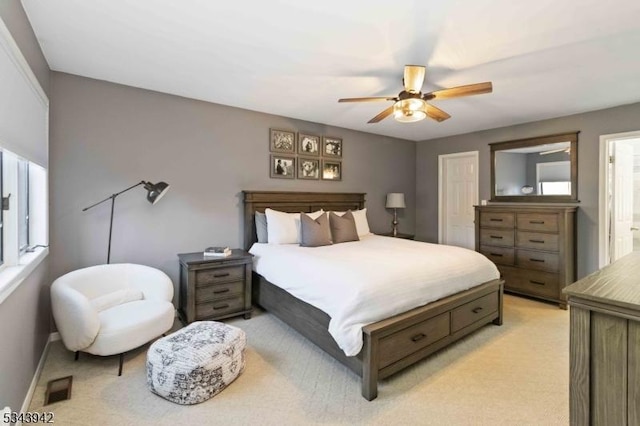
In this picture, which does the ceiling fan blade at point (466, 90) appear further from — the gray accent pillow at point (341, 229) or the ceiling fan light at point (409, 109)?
the gray accent pillow at point (341, 229)

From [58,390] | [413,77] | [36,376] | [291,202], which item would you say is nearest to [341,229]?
[291,202]

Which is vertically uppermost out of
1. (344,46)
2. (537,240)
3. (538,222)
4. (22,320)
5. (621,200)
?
(344,46)

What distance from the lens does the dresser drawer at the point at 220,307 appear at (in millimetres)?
3072

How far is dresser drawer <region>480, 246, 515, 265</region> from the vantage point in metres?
4.22

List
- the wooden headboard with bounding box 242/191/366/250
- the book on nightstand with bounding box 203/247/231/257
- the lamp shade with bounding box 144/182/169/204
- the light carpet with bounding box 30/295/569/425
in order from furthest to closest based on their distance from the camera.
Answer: the wooden headboard with bounding box 242/191/366/250, the book on nightstand with bounding box 203/247/231/257, the lamp shade with bounding box 144/182/169/204, the light carpet with bounding box 30/295/569/425

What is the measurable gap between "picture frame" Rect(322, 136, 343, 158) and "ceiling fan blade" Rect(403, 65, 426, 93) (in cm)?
220

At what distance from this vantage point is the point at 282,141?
4230 millimetres

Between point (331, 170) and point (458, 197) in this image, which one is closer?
point (331, 170)

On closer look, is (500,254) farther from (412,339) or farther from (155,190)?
(155,190)

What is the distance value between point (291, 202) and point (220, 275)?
1.45 m

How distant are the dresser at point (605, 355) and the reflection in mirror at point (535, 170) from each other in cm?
378

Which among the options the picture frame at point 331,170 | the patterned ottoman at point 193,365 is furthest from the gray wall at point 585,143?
the patterned ottoman at point 193,365

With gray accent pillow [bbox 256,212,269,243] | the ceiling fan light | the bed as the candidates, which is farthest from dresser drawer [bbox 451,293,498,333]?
gray accent pillow [bbox 256,212,269,243]

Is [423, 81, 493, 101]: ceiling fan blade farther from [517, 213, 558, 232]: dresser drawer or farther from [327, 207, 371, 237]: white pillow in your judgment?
[517, 213, 558, 232]: dresser drawer
